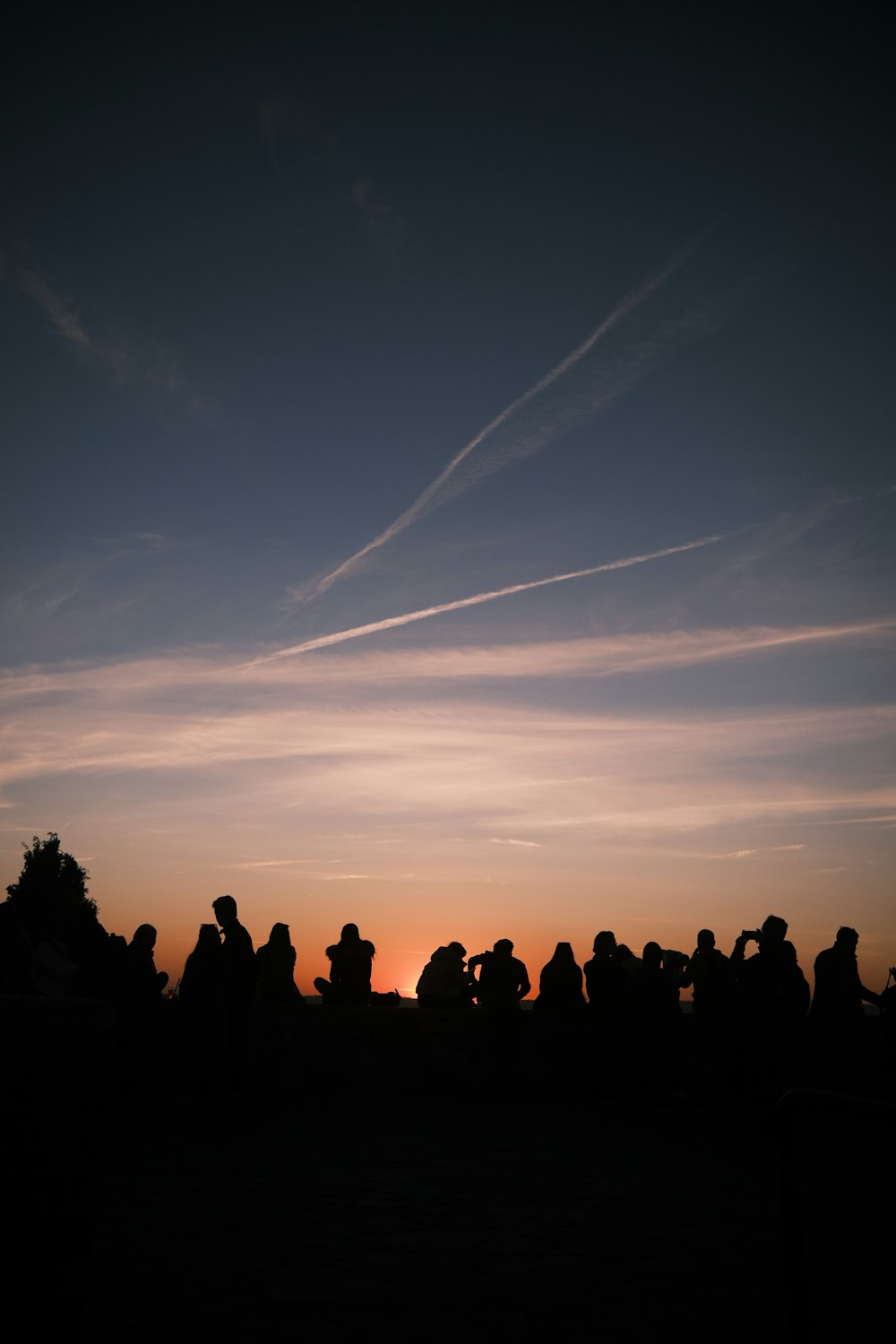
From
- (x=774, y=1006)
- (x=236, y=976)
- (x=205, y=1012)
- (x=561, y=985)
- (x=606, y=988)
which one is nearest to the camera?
(x=774, y=1006)

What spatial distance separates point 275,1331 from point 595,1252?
197cm

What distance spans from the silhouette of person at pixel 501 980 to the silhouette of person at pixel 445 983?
0.17 meters

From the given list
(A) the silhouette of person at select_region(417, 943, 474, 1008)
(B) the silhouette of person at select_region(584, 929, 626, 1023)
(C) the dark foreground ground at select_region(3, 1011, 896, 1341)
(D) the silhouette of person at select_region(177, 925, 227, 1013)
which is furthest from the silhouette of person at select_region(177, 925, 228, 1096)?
(B) the silhouette of person at select_region(584, 929, 626, 1023)

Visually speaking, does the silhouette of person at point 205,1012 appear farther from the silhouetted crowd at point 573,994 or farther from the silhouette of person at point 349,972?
the silhouette of person at point 349,972

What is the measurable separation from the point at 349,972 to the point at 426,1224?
8.24 metres

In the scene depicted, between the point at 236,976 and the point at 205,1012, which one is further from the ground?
the point at 236,976

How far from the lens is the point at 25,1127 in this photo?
3.04 metres

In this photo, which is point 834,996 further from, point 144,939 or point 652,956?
point 144,939

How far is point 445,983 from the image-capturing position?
1448 cm

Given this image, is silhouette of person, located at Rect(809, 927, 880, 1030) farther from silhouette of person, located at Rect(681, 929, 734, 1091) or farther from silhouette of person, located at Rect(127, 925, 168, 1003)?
silhouette of person, located at Rect(127, 925, 168, 1003)

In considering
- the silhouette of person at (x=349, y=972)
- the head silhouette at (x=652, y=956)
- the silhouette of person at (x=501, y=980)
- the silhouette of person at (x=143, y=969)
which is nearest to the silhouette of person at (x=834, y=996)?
the head silhouette at (x=652, y=956)

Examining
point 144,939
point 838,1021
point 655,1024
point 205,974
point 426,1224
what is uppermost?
point 144,939

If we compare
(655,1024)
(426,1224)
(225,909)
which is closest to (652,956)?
(655,1024)

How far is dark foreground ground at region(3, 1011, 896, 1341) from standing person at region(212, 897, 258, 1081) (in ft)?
3.27
